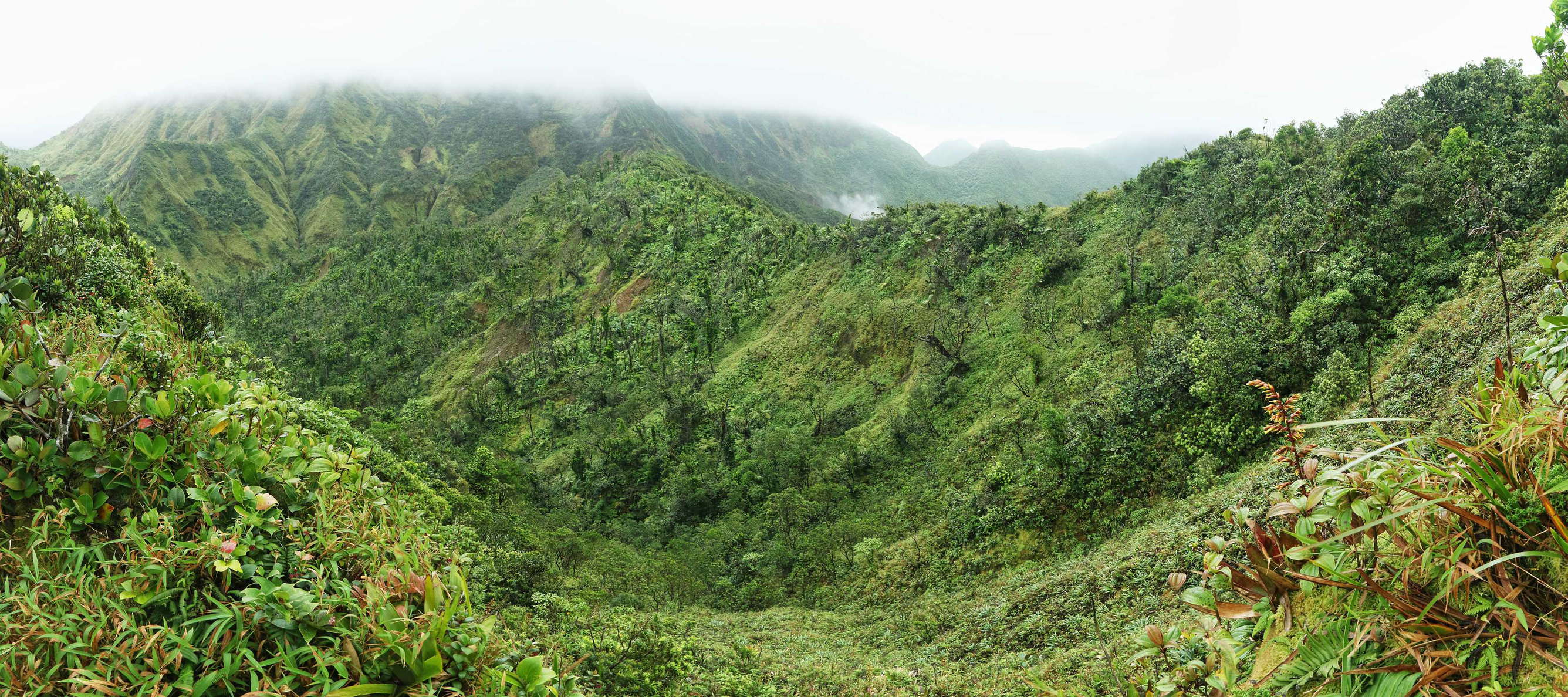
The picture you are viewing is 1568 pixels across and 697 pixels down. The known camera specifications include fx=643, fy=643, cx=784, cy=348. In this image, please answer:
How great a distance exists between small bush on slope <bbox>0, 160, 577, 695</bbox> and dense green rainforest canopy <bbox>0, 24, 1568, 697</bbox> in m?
0.02

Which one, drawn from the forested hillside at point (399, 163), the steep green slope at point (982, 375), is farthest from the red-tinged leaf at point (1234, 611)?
the forested hillside at point (399, 163)

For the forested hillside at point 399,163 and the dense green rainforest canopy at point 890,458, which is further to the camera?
the forested hillside at point 399,163

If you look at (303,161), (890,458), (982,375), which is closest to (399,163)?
(303,161)

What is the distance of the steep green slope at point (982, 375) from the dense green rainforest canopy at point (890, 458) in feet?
0.43

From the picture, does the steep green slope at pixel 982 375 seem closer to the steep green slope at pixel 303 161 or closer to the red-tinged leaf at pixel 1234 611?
the red-tinged leaf at pixel 1234 611

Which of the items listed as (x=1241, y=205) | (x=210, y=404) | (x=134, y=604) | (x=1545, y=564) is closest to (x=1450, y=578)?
(x=1545, y=564)

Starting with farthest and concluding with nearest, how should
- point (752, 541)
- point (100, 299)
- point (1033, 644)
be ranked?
point (752, 541) → point (1033, 644) → point (100, 299)

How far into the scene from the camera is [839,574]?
1714 cm

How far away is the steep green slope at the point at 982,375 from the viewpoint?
12.2 metres

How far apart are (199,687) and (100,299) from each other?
4.45 meters

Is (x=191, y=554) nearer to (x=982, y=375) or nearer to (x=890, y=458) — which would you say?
(x=890, y=458)

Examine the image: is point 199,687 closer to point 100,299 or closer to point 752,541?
point 100,299

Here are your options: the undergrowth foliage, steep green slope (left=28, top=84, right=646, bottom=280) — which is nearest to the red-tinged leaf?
the undergrowth foliage

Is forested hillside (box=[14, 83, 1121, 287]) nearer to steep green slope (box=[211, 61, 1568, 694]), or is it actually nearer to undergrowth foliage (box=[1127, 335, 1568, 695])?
steep green slope (box=[211, 61, 1568, 694])
